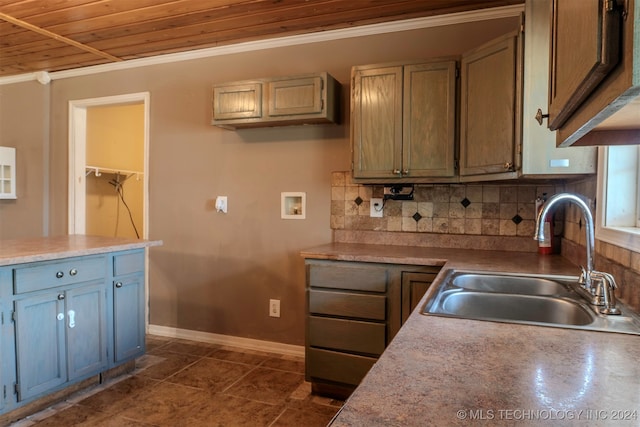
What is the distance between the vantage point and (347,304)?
2.30 meters

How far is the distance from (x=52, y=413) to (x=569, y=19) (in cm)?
281

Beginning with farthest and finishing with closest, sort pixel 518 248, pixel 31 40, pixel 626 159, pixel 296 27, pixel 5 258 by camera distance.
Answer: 1. pixel 31 40
2. pixel 296 27
3. pixel 518 248
4. pixel 5 258
5. pixel 626 159

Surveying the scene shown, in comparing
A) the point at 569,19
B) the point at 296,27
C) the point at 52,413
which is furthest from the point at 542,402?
the point at 296,27

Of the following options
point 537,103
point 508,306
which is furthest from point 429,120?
point 508,306

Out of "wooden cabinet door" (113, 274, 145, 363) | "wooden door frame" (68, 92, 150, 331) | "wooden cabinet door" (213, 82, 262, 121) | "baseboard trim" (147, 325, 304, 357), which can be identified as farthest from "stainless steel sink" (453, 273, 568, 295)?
"wooden door frame" (68, 92, 150, 331)

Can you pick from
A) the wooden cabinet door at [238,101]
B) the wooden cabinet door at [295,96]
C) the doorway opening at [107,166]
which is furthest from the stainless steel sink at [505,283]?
the doorway opening at [107,166]

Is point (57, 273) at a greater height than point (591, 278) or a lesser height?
lesser

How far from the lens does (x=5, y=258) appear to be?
1.87 meters

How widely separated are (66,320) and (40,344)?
0.16 metres

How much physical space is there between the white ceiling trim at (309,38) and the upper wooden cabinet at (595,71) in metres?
1.80

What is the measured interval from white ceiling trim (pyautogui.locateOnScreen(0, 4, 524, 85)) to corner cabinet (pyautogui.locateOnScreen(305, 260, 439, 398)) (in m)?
1.65

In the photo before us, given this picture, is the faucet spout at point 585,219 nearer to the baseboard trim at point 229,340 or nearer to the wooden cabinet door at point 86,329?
the baseboard trim at point 229,340

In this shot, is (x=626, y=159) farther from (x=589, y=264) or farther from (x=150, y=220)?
(x=150, y=220)

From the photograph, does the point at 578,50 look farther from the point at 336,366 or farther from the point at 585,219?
the point at 336,366
